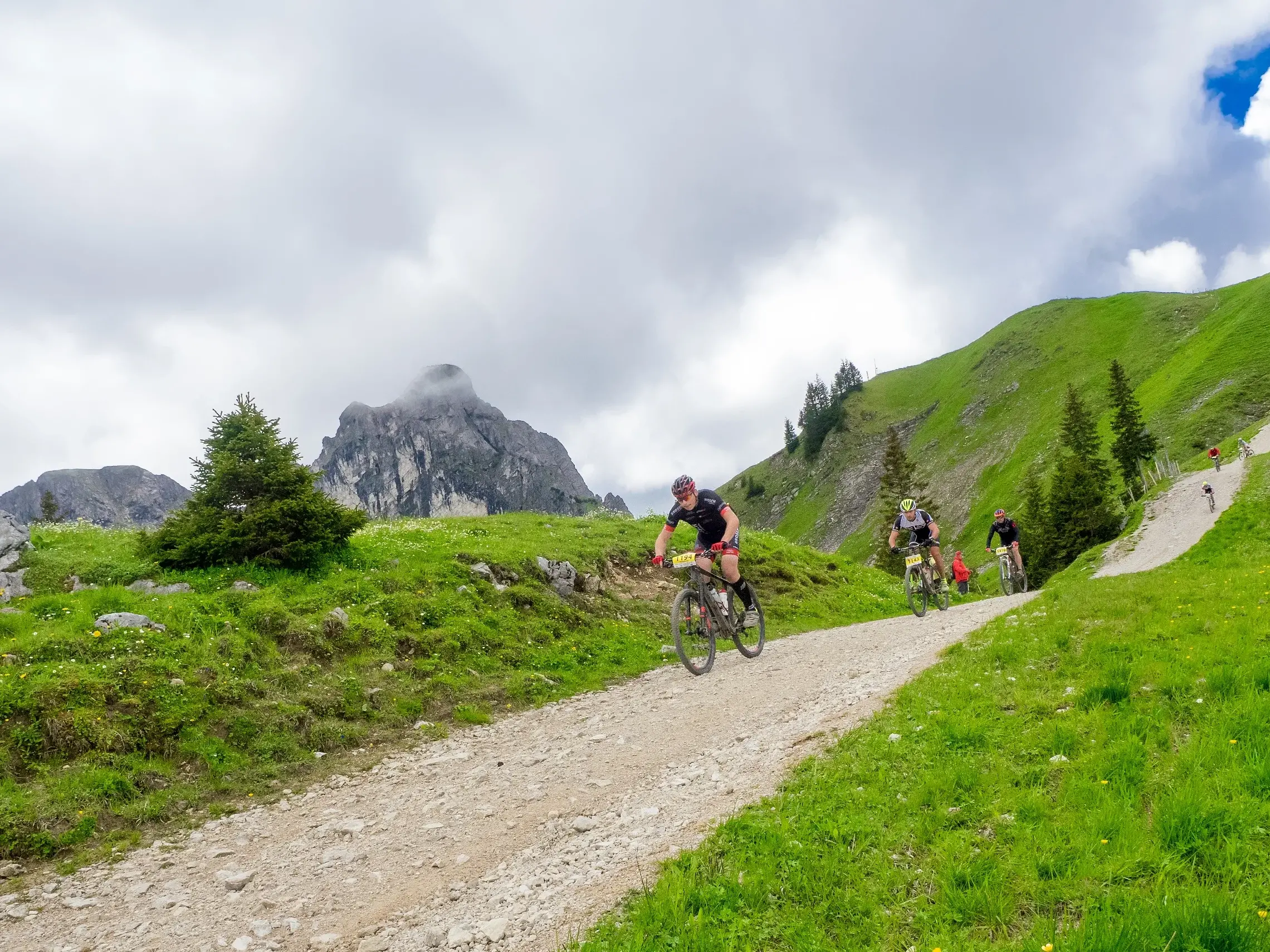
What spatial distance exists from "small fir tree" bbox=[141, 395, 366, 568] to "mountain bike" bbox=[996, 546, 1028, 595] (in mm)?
24608

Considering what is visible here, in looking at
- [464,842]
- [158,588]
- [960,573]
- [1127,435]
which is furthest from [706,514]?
[1127,435]

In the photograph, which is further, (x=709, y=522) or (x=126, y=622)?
(x=709, y=522)

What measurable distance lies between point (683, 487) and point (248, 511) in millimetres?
9632

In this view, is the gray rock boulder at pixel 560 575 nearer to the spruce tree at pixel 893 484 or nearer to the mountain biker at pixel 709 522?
the mountain biker at pixel 709 522

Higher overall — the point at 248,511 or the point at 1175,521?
the point at 248,511

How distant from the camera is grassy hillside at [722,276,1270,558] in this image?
276ft

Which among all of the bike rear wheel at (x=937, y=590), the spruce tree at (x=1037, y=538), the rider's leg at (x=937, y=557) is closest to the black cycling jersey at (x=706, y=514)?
the bike rear wheel at (x=937, y=590)

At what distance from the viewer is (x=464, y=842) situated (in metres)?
6.88

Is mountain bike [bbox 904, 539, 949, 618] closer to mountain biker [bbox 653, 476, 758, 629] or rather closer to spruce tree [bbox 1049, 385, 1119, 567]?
mountain biker [bbox 653, 476, 758, 629]

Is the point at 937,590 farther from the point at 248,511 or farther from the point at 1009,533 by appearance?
the point at 248,511

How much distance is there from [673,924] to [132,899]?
5439 millimetres

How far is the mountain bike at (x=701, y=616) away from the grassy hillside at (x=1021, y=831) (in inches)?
223

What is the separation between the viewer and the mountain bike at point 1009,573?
87.8ft

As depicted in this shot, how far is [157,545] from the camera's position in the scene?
14438 millimetres
